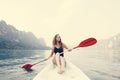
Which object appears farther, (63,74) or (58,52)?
(63,74)

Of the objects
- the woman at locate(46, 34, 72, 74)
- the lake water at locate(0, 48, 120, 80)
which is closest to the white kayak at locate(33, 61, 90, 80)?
the woman at locate(46, 34, 72, 74)

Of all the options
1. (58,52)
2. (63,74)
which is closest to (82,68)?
(63,74)

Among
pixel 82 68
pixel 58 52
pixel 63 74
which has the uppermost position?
pixel 58 52

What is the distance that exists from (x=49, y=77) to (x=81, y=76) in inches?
56.0

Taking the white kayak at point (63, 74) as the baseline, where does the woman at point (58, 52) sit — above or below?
above

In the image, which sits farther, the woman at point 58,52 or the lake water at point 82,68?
the lake water at point 82,68

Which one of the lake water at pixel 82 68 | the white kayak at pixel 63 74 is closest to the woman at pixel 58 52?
the white kayak at pixel 63 74

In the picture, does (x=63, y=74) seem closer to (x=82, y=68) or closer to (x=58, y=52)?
(x=58, y=52)

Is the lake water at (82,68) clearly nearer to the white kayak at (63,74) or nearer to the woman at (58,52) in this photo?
the white kayak at (63,74)

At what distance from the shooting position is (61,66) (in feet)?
32.9

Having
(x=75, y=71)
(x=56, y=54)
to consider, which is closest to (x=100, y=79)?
(x=75, y=71)

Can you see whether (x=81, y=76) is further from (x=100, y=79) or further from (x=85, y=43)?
(x=100, y=79)

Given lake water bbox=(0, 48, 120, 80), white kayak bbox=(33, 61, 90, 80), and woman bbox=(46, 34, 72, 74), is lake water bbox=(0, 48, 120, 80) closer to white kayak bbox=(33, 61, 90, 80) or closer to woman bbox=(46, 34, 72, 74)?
white kayak bbox=(33, 61, 90, 80)

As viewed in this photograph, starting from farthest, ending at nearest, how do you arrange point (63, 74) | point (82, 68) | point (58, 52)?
point (82, 68) → point (63, 74) → point (58, 52)
